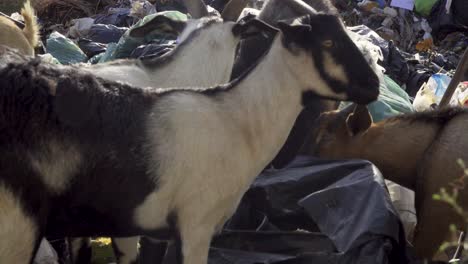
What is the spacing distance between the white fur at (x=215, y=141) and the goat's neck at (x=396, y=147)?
1.51 metres

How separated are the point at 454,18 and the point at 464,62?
5.08m

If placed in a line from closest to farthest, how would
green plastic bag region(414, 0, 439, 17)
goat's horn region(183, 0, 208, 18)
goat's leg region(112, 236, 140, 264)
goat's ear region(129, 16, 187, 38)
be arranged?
goat's leg region(112, 236, 140, 264) → goat's ear region(129, 16, 187, 38) → goat's horn region(183, 0, 208, 18) → green plastic bag region(414, 0, 439, 17)

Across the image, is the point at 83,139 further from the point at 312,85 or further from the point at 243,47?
the point at 243,47

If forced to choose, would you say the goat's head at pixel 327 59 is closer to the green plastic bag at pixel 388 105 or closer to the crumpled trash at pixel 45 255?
the crumpled trash at pixel 45 255

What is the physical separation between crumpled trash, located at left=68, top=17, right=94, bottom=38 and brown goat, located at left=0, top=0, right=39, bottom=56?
102 inches

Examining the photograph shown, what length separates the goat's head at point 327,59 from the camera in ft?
11.9

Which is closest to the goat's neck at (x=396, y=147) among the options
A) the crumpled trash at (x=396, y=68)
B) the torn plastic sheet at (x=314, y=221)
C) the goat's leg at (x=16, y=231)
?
the torn plastic sheet at (x=314, y=221)

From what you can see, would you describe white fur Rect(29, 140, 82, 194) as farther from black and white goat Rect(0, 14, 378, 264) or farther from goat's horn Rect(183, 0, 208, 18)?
goat's horn Rect(183, 0, 208, 18)

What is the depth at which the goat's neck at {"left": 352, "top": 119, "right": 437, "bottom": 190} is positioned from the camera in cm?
498

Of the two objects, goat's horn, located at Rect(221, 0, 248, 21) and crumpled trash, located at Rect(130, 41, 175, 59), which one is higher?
goat's horn, located at Rect(221, 0, 248, 21)

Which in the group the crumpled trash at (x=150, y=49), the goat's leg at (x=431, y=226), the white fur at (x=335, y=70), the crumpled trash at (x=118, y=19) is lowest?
the crumpled trash at (x=118, y=19)

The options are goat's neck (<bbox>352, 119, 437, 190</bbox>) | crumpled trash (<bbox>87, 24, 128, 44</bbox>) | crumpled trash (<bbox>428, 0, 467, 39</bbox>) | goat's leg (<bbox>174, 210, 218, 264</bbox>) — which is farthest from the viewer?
crumpled trash (<bbox>428, 0, 467, 39</bbox>)

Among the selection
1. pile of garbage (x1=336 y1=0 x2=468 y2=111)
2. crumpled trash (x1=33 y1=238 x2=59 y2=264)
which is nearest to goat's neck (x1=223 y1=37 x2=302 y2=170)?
crumpled trash (x1=33 y1=238 x2=59 y2=264)

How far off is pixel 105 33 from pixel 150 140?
18.3ft
